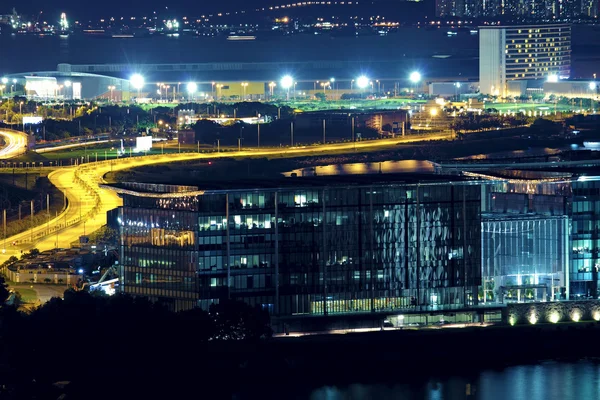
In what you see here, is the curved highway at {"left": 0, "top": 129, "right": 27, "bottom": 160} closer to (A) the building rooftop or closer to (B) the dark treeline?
(A) the building rooftop

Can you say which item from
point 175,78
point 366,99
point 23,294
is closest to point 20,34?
point 175,78

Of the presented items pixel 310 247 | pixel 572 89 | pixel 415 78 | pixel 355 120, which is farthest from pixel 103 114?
pixel 310 247

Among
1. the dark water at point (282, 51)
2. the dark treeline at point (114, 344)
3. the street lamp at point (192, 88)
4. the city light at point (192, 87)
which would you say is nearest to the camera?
the dark treeline at point (114, 344)

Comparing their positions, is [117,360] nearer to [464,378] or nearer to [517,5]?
[464,378]

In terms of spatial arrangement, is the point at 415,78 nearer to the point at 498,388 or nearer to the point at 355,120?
the point at 355,120

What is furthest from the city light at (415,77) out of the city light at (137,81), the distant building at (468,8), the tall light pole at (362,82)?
the distant building at (468,8)

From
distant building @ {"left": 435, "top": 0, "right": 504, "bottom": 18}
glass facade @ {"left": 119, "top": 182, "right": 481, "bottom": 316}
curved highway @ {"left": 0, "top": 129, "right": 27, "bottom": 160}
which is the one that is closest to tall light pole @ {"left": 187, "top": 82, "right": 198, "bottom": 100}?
curved highway @ {"left": 0, "top": 129, "right": 27, "bottom": 160}

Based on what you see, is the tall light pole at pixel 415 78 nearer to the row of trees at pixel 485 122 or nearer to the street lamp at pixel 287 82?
the street lamp at pixel 287 82
